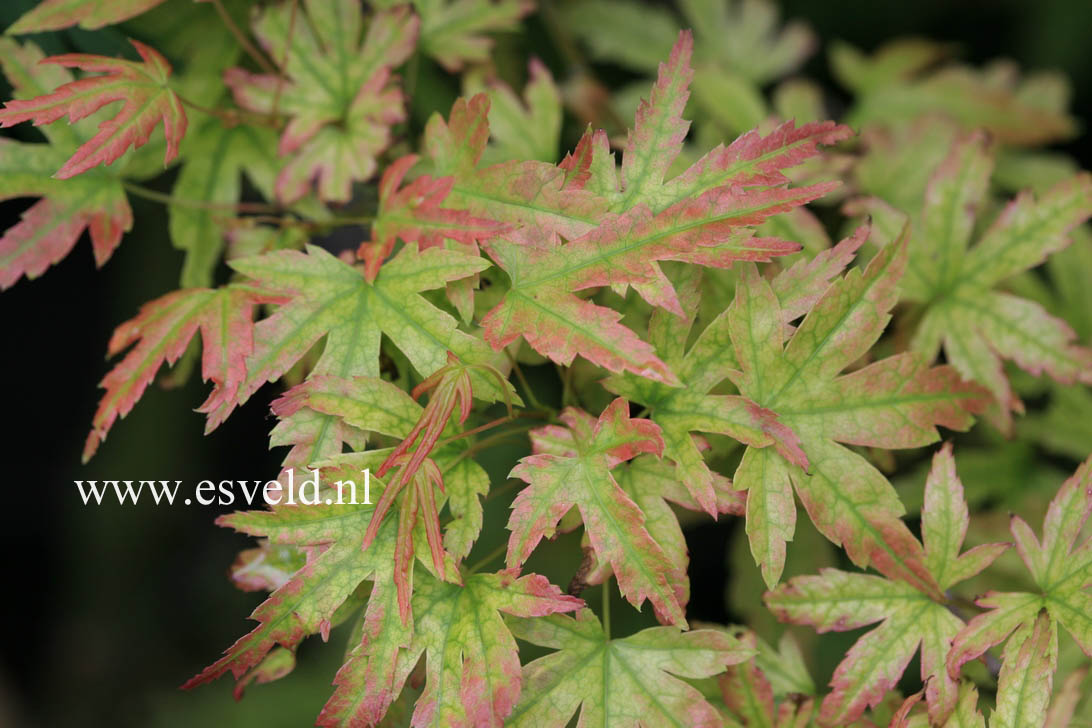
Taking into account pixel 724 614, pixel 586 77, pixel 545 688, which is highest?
pixel 586 77

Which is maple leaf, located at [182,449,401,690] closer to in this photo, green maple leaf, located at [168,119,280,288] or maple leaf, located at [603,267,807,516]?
maple leaf, located at [603,267,807,516]

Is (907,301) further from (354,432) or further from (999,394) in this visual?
(354,432)

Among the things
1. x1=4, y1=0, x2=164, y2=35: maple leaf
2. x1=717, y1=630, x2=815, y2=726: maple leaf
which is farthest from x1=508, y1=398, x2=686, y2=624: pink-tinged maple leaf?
x1=4, y1=0, x2=164, y2=35: maple leaf

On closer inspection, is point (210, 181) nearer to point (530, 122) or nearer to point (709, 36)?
point (530, 122)

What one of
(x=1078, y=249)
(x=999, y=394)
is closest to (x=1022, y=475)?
(x=1078, y=249)

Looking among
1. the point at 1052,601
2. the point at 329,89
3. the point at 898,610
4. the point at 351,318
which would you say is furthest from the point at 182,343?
the point at 1052,601
